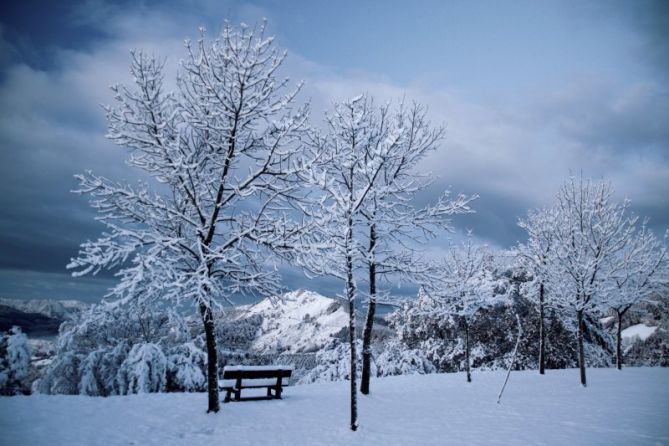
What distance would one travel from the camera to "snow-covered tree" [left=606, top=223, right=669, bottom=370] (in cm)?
1802

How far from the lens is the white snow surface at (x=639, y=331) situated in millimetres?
30641

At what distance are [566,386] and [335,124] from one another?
13507 millimetres

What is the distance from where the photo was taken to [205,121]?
8656mm

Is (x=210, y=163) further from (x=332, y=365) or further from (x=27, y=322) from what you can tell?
(x=332, y=365)

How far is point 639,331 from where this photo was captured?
105 ft

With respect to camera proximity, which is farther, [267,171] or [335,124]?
[335,124]

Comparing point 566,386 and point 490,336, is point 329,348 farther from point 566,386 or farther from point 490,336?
point 566,386

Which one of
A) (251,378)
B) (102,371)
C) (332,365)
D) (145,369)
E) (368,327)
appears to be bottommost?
(332,365)

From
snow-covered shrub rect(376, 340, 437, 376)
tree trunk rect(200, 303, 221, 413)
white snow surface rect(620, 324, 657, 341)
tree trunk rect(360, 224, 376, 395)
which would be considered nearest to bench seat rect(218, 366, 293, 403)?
tree trunk rect(200, 303, 221, 413)

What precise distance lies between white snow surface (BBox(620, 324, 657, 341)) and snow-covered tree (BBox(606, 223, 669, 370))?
13294mm

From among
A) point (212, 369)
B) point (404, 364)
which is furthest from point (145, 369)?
point (404, 364)

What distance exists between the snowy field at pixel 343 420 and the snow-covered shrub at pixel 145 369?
12.7 ft

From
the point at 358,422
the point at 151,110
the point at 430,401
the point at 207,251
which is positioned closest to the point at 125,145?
the point at 151,110

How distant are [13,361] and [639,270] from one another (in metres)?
24.5
